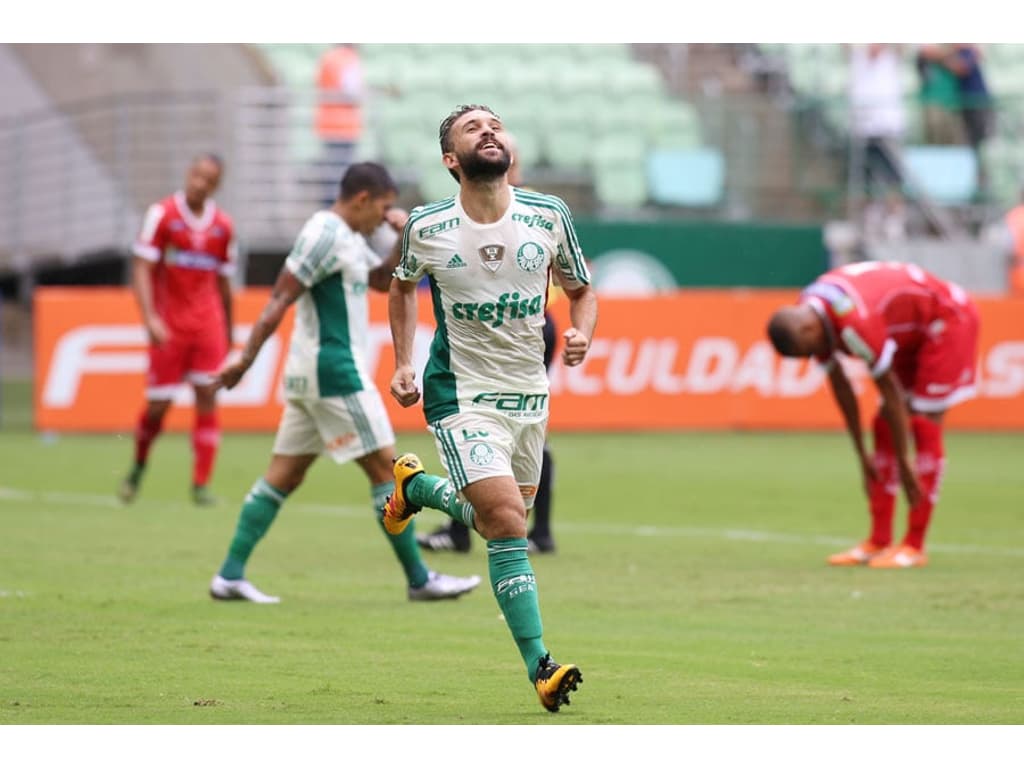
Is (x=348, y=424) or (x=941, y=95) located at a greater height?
(x=348, y=424)

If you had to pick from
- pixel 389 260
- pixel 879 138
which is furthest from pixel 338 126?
pixel 389 260

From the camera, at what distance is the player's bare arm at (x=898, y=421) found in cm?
1077

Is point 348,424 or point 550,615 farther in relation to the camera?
point 348,424

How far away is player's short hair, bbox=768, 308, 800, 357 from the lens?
10773 millimetres

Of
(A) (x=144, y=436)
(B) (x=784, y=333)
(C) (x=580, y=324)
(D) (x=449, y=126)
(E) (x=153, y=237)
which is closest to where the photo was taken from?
(D) (x=449, y=126)

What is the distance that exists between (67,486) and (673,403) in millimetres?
8042

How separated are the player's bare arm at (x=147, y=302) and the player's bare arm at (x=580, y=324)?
295 inches

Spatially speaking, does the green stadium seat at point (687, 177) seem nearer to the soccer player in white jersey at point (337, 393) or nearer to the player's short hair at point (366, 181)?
the soccer player in white jersey at point (337, 393)

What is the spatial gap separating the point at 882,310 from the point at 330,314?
327 cm

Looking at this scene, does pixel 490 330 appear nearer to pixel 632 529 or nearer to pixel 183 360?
pixel 632 529

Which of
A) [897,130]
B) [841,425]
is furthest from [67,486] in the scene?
[897,130]

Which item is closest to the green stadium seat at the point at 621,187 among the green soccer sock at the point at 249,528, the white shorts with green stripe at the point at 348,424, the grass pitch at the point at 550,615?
the grass pitch at the point at 550,615

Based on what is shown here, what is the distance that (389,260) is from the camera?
9.88 metres

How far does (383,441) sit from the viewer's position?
9.73 m
